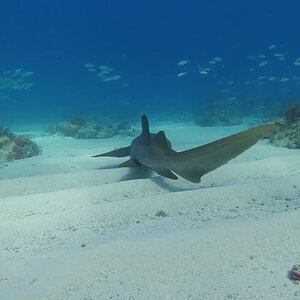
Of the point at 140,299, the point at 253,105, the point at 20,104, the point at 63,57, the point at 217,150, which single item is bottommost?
the point at 140,299

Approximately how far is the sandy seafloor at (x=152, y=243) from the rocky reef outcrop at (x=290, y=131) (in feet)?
13.3

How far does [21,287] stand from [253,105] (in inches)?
1340

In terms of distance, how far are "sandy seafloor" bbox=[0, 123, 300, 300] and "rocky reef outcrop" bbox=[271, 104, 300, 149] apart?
13.3 feet

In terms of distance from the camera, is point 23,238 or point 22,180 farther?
point 22,180

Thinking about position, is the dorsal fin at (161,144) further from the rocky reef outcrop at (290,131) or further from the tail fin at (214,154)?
the rocky reef outcrop at (290,131)

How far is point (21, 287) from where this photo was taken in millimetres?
2686

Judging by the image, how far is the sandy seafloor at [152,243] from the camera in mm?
2578

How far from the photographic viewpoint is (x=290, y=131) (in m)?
9.42

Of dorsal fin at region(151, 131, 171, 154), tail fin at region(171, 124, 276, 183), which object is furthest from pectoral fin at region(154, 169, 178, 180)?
dorsal fin at region(151, 131, 171, 154)

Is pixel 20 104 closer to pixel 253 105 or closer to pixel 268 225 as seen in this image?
pixel 253 105

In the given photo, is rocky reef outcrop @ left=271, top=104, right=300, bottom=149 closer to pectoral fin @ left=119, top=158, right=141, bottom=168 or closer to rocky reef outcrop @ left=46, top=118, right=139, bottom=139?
pectoral fin @ left=119, top=158, right=141, bottom=168

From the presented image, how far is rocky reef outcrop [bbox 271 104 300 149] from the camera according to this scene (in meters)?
8.98

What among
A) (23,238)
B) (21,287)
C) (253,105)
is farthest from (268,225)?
(253,105)

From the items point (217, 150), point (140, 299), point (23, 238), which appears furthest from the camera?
point (217, 150)
